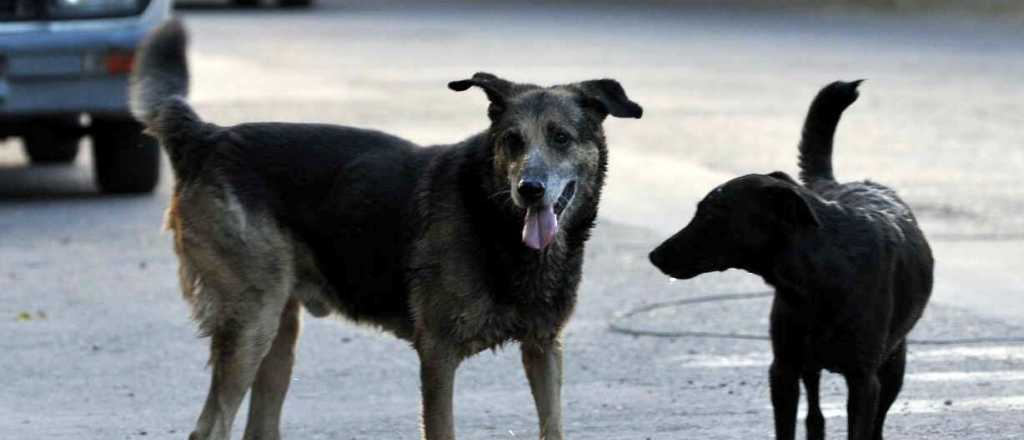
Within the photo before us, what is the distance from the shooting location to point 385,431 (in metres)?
7.54

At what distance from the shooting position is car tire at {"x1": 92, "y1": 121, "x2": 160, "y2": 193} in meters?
13.9

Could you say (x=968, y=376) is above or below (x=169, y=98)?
below

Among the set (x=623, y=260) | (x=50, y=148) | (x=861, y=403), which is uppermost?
(x=861, y=403)

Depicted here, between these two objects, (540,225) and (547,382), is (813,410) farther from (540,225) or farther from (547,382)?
(540,225)

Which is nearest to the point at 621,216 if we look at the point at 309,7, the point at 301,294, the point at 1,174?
the point at 1,174

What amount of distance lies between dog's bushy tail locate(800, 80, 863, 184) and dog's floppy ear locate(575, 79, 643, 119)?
3.13ft

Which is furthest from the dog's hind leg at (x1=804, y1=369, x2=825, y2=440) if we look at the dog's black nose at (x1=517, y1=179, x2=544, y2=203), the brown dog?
the dog's black nose at (x1=517, y1=179, x2=544, y2=203)

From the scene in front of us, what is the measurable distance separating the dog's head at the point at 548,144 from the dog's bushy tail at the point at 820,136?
38.4 inches

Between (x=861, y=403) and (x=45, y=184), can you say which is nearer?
(x=861, y=403)

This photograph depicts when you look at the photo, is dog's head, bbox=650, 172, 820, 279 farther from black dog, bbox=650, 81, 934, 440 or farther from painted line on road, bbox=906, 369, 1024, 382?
painted line on road, bbox=906, 369, 1024, 382

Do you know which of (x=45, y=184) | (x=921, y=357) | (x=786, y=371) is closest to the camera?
(x=786, y=371)

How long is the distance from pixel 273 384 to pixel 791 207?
75.7 inches

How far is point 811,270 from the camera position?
6473 mm

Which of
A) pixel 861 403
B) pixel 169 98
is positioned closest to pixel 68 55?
pixel 169 98
